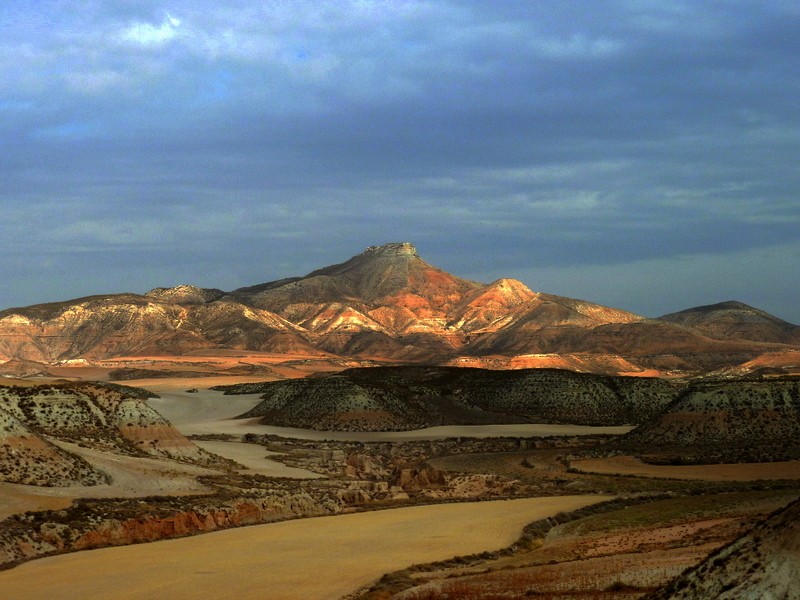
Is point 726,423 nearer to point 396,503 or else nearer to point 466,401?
point 396,503

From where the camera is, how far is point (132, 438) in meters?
54.9

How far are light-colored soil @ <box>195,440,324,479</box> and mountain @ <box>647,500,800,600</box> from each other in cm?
4117

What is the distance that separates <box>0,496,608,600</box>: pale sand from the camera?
26.2 metres

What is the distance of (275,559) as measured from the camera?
30797 millimetres

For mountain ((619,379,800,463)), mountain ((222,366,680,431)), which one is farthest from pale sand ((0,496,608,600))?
mountain ((222,366,680,431))

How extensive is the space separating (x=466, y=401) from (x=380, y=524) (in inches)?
2800

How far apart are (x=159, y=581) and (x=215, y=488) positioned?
57.8 ft

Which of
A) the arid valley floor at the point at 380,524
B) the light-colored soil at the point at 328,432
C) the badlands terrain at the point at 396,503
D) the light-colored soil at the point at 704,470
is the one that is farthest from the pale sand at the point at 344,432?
the light-colored soil at the point at 704,470

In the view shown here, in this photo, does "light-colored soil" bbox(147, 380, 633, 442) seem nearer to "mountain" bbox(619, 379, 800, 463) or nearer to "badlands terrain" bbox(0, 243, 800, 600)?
"badlands terrain" bbox(0, 243, 800, 600)

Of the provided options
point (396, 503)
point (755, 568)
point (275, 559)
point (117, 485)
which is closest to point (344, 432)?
point (396, 503)

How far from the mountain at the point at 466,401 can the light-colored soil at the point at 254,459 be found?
72.2ft

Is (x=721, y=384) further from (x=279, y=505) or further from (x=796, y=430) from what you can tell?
(x=279, y=505)

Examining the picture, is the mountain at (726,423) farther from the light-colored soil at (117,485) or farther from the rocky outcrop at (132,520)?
the light-colored soil at (117,485)

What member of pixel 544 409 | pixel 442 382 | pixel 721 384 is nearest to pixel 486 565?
pixel 721 384
